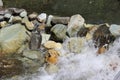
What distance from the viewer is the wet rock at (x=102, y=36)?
623cm

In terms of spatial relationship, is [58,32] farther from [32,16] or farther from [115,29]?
[115,29]

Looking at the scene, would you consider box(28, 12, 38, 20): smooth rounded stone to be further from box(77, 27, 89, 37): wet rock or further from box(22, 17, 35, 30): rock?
box(77, 27, 89, 37): wet rock

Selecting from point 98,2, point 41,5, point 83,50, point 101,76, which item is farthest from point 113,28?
point 41,5

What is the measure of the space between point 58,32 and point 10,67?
48.7 inches

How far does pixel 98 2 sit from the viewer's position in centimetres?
801

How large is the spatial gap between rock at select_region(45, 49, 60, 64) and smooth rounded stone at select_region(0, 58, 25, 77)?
1.56 ft

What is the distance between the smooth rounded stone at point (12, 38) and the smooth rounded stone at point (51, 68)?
2.84 ft

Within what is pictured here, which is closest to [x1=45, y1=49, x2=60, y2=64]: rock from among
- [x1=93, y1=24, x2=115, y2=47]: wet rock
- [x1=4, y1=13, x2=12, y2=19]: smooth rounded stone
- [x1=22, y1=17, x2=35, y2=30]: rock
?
[x1=93, y1=24, x2=115, y2=47]: wet rock

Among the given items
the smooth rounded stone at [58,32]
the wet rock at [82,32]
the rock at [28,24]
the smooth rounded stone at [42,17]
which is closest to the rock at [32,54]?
the smooth rounded stone at [58,32]

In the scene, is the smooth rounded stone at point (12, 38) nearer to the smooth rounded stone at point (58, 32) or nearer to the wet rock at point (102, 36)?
A: the smooth rounded stone at point (58, 32)

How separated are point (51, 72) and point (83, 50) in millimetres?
814

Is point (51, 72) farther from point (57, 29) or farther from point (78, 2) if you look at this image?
point (78, 2)

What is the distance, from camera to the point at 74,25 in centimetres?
665

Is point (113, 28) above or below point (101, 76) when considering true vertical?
above
